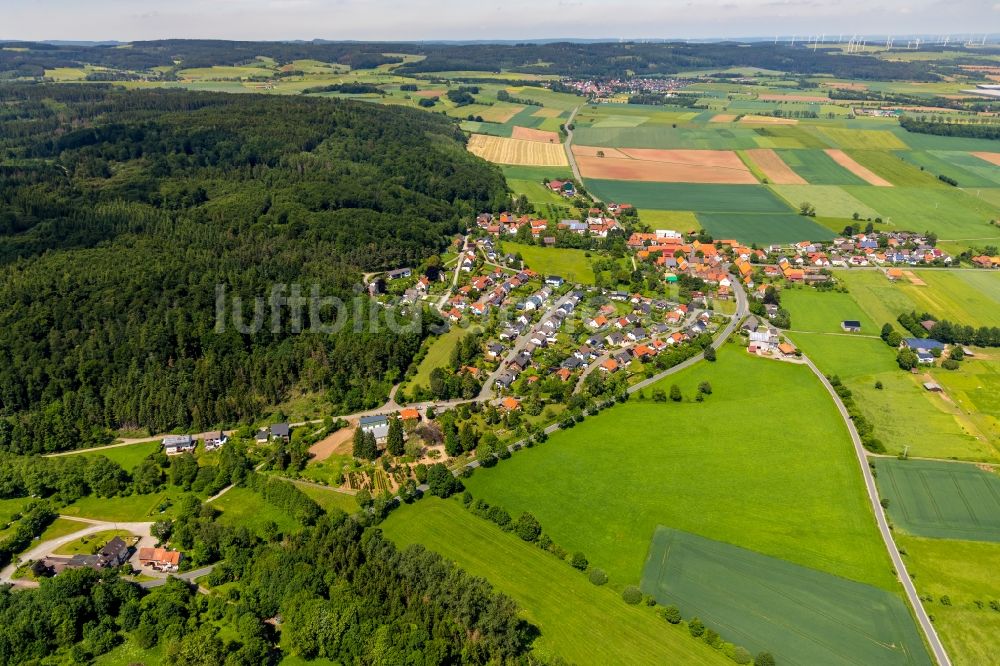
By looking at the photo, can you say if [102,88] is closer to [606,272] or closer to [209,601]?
[606,272]

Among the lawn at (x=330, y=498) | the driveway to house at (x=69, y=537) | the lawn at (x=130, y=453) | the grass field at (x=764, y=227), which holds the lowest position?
the driveway to house at (x=69, y=537)

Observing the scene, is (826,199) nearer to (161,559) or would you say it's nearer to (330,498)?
(330,498)

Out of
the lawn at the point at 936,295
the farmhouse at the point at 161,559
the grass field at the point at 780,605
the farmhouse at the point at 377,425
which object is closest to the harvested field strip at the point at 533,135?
the lawn at the point at 936,295

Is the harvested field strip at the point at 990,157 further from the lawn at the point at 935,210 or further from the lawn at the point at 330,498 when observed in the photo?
the lawn at the point at 330,498

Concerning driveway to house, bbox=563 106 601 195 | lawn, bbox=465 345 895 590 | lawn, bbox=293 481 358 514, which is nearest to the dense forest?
lawn, bbox=293 481 358 514

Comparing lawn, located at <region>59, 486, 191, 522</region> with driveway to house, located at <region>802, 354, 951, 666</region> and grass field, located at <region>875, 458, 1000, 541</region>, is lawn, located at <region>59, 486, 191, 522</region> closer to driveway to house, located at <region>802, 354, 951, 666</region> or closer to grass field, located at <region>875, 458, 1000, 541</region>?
driveway to house, located at <region>802, 354, 951, 666</region>

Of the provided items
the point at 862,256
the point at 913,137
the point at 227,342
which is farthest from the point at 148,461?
the point at 913,137
